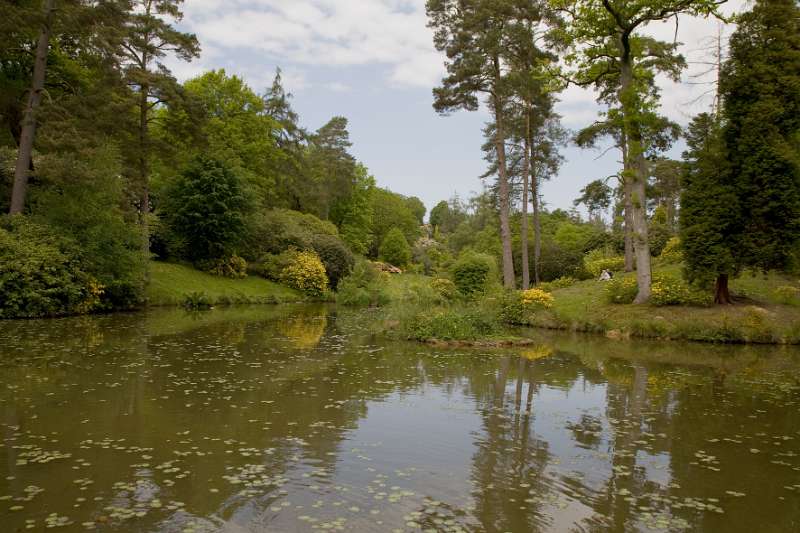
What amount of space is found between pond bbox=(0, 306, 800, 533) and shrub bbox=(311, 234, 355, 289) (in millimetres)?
27072

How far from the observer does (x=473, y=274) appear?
2731 centimetres

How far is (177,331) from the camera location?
1827 centimetres

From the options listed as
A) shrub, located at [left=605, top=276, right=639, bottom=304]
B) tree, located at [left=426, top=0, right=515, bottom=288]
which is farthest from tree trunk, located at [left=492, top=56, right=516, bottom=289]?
shrub, located at [left=605, top=276, right=639, bottom=304]

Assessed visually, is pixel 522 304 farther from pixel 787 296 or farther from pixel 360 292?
pixel 360 292

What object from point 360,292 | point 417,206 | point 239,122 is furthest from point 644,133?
point 417,206

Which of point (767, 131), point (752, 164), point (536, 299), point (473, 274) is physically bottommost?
point (536, 299)

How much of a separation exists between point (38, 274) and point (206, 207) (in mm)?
13835

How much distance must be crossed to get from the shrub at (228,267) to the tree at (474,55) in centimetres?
1744

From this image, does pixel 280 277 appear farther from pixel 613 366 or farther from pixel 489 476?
pixel 489 476

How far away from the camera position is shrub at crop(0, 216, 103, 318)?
758 inches

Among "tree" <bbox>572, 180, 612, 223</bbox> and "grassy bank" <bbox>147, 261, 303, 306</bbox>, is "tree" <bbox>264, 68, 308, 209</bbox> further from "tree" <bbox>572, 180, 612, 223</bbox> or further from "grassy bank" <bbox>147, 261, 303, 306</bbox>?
"tree" <bbox>572, 180, 612, 223</bbox>

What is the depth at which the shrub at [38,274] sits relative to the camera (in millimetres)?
19250

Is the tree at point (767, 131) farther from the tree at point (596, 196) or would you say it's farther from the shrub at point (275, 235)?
the shrub at point (275, 235)

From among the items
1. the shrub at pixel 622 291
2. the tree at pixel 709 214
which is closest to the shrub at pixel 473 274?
the shrub at pixel 622 291
